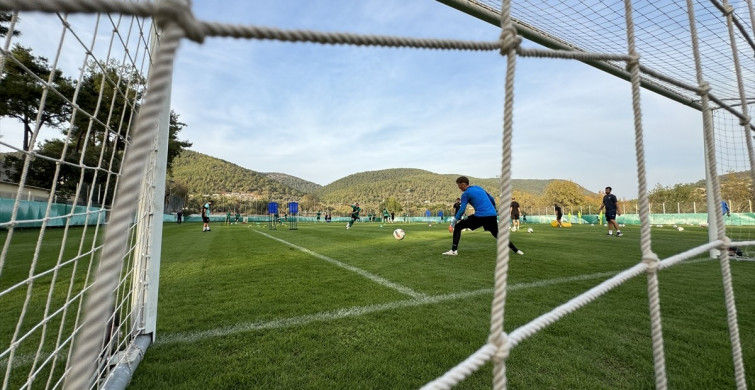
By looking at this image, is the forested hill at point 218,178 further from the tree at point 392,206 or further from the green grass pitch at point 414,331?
the green grass pitch at point 414,331

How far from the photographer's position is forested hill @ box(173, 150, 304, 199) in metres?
93.5

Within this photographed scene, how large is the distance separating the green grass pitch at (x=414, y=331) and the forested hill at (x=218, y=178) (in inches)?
3797

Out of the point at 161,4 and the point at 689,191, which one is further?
the point at 689,191

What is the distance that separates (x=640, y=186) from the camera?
1.37 m

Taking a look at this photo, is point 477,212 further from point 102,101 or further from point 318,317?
point 102,101

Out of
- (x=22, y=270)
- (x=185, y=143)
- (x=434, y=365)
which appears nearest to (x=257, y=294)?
(x=434, y=365)

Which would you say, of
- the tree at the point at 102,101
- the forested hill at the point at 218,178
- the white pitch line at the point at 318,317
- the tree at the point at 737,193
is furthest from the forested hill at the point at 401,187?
the tree at the point at 102,101

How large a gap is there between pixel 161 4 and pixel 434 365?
199 cm

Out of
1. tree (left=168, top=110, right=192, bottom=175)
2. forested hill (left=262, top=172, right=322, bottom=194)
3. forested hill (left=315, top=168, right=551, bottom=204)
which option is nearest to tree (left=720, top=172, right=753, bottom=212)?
tree (left=168, top=110, right=192, bottom=175)

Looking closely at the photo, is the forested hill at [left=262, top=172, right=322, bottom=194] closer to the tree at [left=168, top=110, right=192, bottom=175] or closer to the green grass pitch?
the tree at [left=168, top=110, right=192, bottom=175]

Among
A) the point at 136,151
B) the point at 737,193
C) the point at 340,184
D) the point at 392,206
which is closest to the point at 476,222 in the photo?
the point at 136,151

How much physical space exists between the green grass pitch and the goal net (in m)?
0.24

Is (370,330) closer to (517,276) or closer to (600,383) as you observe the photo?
(600,383)

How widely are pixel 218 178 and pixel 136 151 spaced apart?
10998cm
